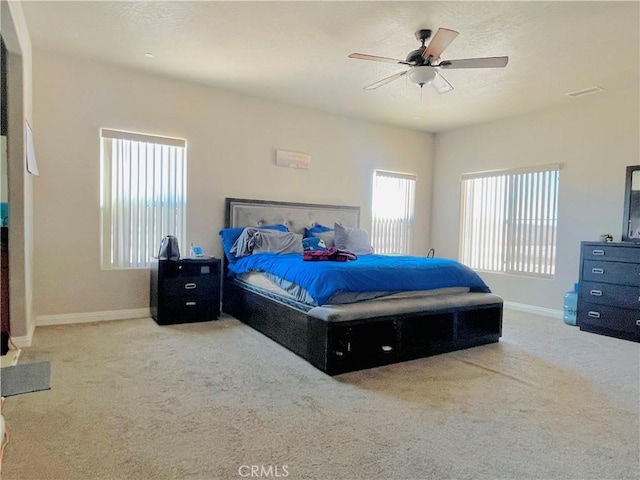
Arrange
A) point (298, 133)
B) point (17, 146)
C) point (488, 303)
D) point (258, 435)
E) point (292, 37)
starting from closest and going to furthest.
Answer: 1. point (258, 435)
2. point (17, 146)
3. point (292, 37)
4. point (488, 303)
5. point (298, 133)

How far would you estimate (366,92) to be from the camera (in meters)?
4.67

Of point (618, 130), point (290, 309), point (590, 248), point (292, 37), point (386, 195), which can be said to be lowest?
point (290, 309)

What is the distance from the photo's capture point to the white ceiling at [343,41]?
2898 millimetres

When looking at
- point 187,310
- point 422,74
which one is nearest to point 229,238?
point 187,310

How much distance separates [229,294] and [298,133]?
2.36m

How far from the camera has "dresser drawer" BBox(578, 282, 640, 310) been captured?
394cm

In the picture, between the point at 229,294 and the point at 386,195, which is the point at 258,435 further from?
the point at 386,195

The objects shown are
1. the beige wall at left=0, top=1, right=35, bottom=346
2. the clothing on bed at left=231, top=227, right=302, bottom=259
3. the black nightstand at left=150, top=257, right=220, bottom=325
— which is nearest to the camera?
the beige wall at left=0, top=1, right=35, bottom=346

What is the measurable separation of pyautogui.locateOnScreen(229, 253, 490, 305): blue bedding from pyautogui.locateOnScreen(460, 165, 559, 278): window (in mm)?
2026

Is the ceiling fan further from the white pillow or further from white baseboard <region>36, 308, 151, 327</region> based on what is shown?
white baseboard <region>36, 308, 151, 327</region>

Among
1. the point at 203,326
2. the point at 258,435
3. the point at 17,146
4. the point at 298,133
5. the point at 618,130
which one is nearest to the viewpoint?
the point at 258,435

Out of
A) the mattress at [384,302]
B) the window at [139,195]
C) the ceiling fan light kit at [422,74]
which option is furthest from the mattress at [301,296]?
the ceiling fan light kit at [422,74]

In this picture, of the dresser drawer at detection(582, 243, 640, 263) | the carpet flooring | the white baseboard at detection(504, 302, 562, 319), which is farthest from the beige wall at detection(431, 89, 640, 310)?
the carpet flooring

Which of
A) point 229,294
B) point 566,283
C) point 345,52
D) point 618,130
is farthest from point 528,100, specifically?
point 229,294
